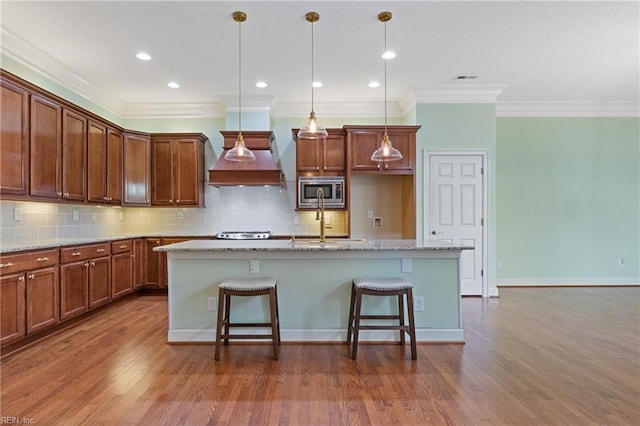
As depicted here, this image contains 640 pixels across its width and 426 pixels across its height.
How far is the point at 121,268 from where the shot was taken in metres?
4.52

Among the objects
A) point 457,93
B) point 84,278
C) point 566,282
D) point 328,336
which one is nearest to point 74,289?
point 84,278

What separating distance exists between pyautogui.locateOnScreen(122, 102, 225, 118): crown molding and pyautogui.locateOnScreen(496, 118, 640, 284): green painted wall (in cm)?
452

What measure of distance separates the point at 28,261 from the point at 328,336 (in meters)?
2.67

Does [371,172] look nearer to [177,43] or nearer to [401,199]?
[401,199]

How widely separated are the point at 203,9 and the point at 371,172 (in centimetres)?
285

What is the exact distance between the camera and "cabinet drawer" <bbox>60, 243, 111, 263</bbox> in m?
3.47

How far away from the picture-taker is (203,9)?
118 inches

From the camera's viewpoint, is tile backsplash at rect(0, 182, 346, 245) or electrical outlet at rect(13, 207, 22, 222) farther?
tile backsplash at rect(0, 182, 346, 245)

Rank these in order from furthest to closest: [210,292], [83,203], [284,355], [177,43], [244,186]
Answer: [244,186] < [83,203] < [177,43] < [210,292] < [284,355]

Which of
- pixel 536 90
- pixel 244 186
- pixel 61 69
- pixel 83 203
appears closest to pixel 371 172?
pixel 244 186

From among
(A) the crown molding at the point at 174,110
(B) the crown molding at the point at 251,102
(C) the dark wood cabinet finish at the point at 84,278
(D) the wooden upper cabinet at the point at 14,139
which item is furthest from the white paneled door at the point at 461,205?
(D) the wooden upper cabinet at the point at 14,139

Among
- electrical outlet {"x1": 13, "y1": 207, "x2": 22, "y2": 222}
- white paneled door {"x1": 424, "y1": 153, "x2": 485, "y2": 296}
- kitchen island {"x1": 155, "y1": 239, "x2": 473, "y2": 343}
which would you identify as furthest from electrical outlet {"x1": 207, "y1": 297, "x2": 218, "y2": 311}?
white paneled door {"x1": 424, "y1": 153, "x2": 485, "y2": 296}

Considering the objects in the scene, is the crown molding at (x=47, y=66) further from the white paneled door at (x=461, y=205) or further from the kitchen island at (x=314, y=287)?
the white paneled door at (x=461, y=205)

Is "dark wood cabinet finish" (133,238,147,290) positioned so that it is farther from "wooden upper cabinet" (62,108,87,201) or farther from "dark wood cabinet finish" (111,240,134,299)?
"wooden upper cabinet" (62,108,87,201)
